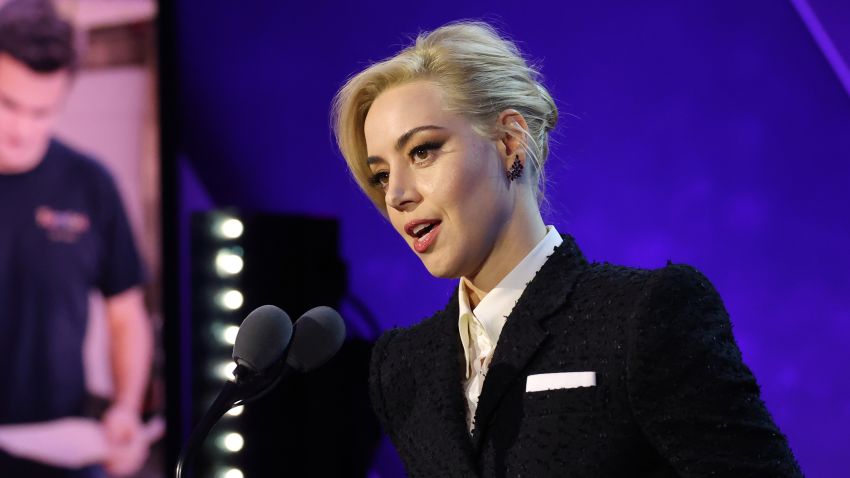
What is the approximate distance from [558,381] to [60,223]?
1.78m

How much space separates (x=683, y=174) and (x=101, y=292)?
4.96ft

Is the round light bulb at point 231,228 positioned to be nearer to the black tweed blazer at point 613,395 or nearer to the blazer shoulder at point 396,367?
the blazer shoulder at point 396,367

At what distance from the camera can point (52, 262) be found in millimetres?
2621

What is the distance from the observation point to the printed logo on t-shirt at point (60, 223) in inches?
104

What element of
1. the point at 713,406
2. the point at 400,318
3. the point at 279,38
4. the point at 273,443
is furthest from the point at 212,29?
the point at 713,406

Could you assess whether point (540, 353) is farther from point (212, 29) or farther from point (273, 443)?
point (212, 29)

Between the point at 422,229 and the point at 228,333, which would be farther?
the point at 228,333

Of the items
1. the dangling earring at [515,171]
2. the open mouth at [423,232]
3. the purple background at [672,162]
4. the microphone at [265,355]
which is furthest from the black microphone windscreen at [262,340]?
the purple background at [672,162]

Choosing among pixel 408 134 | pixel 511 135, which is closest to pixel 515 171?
pixel 511 135

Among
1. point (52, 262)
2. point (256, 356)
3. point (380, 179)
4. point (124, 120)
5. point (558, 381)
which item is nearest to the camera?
point (256, 356)

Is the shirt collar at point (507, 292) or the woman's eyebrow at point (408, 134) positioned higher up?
the woman's eyebrow at point (408, 134)

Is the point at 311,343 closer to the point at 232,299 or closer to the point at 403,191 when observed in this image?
the point at 403,191

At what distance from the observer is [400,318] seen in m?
2.71

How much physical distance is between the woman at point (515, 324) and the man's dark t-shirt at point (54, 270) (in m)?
1.33
